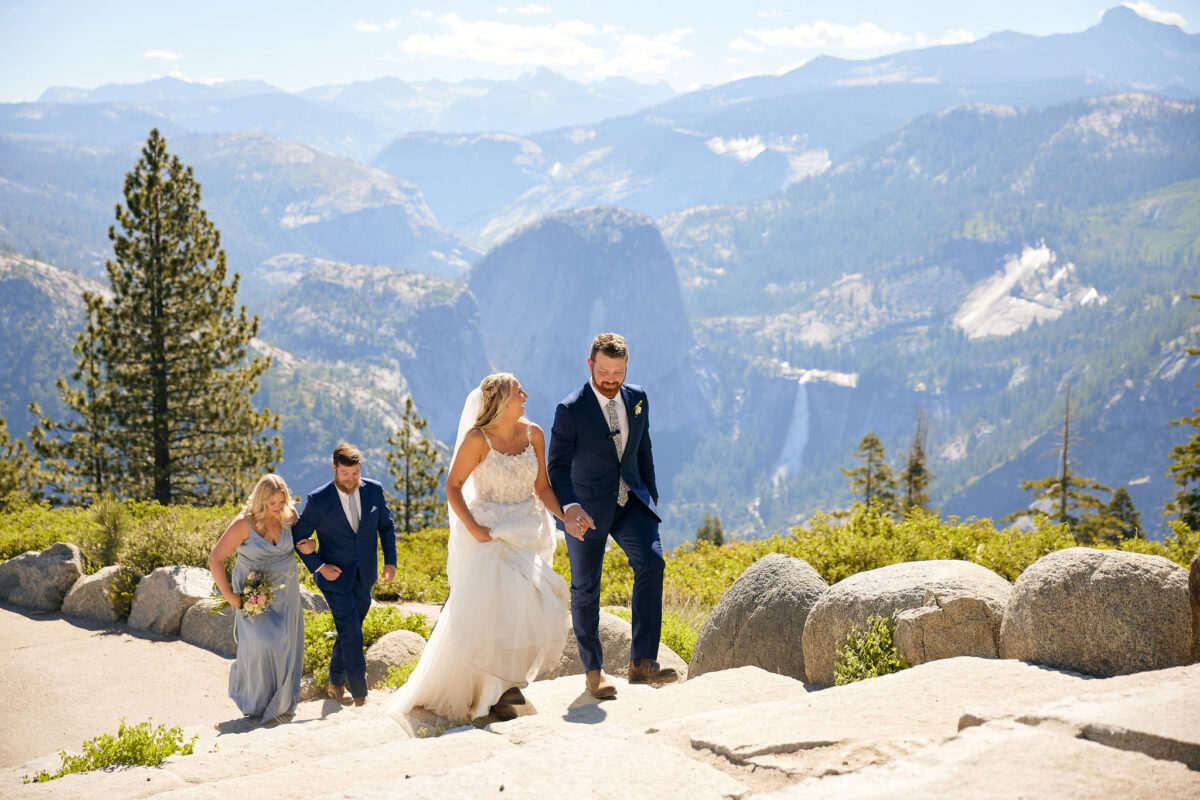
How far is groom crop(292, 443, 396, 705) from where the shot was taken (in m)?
7.45

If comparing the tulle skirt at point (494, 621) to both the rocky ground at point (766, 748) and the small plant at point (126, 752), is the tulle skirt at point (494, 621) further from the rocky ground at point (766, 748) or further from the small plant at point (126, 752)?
the small plant at point (126, 752)

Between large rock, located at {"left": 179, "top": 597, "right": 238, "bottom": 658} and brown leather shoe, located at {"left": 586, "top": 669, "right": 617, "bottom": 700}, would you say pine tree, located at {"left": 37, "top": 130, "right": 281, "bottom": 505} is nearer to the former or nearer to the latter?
large rock, located at {"left": 179, "top": 597, "right": 238, "bottom": 658}

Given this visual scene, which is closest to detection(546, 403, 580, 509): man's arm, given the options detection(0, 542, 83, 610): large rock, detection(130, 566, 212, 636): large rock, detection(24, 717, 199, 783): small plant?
detection(24, 717, 199, 783): small plant

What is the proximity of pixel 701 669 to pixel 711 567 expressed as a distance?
480 centimetres

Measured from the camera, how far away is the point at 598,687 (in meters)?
5.81

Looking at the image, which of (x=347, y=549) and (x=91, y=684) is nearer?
(x=347, y=549)

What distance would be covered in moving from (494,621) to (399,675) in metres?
2.50

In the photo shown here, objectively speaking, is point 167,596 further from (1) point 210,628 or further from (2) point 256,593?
(2) point 256,593

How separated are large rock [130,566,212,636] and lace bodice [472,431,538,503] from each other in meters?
6.63

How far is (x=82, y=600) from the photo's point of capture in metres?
11.9

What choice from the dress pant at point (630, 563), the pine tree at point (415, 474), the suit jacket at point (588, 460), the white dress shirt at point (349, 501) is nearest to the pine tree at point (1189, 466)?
the dress pant at point (630, 563)

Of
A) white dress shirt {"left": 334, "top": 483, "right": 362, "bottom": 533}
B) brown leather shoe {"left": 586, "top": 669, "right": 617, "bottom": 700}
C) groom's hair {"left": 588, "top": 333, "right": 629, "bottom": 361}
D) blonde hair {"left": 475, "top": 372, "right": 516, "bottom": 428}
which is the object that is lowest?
brown leather shoe {"left": 586, "top": 669, "right": 617, "bottom": 700}

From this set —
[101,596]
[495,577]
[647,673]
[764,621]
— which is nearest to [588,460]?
[495,577]

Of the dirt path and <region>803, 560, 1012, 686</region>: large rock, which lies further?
the dirt path
